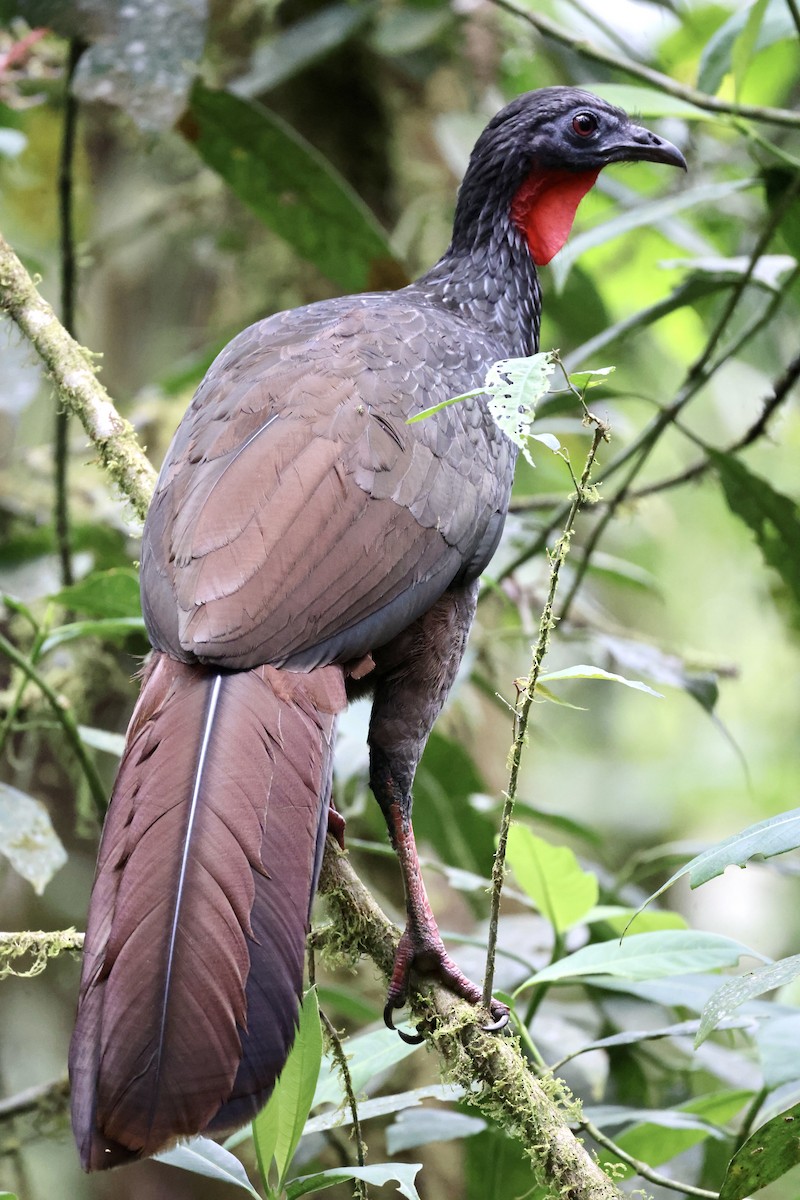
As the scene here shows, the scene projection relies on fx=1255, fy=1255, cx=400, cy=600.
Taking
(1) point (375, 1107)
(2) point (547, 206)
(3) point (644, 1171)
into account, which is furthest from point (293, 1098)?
(2) point (547, 206)

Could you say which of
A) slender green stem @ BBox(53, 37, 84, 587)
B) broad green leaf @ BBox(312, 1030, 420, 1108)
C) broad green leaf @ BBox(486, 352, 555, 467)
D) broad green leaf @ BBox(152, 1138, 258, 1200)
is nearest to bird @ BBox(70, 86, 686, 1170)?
broad green leaf @ BBox(312, 1030, 420, 1108)

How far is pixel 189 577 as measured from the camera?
206cm

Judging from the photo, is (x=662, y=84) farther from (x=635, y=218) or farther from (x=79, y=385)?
(x=79, y=385)

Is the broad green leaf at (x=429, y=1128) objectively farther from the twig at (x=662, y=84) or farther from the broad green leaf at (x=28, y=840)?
the twig at (x=662, y=84)

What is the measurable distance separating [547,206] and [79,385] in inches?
51.6

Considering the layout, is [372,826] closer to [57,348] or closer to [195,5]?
[57,348]

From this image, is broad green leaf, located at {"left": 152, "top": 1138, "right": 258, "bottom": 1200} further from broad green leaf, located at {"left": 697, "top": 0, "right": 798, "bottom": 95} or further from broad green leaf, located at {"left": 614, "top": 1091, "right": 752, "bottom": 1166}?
broad green leaf, located at {"left": 697, "top": 0, "right": 798, "bottom": 95}

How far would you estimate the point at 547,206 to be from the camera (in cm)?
317

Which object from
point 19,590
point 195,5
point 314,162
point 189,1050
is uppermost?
point 195,5

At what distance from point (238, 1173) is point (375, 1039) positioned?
417 millimetres

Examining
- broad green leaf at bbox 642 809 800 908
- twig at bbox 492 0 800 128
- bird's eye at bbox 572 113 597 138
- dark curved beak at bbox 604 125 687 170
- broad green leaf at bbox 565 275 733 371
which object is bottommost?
broad green leaf at bbox 642 809 800 908

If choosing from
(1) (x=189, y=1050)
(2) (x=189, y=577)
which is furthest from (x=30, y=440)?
(1) (x=189, y=1050)

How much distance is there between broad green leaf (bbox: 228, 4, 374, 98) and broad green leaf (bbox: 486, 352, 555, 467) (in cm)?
294

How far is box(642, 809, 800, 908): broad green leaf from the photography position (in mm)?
1696
